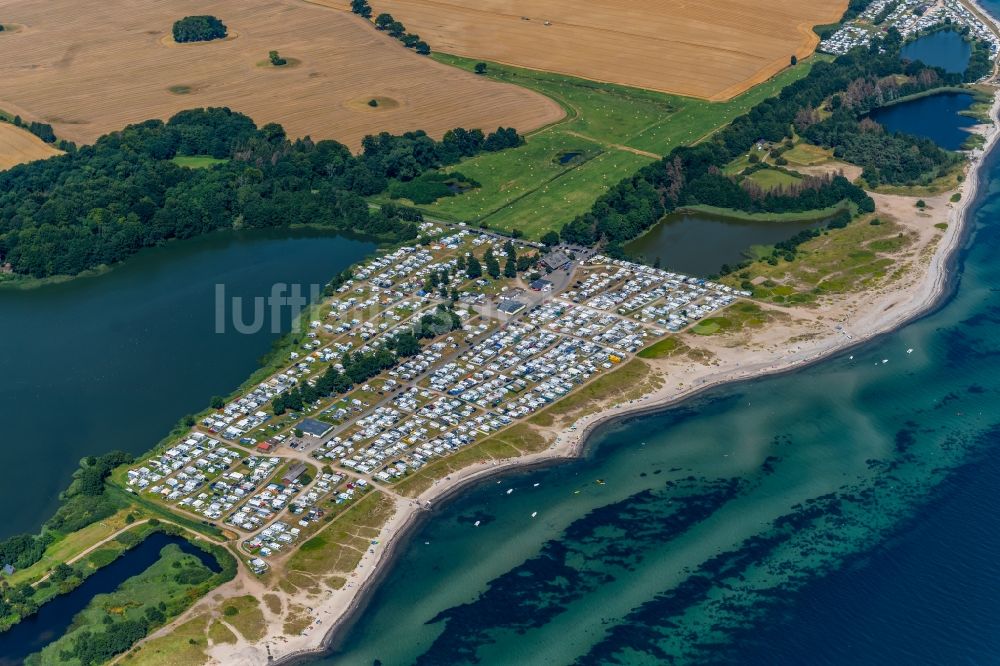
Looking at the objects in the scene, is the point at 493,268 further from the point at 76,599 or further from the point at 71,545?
the point at 76,599

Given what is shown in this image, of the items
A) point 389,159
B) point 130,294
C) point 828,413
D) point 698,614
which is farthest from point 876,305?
point 130,294

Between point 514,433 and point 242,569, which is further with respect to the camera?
point 514,433

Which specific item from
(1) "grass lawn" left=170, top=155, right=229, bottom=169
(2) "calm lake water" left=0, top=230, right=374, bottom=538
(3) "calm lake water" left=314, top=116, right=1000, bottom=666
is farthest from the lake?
(1) "grass lawn" left=170, top=155, right=229, bottom=169

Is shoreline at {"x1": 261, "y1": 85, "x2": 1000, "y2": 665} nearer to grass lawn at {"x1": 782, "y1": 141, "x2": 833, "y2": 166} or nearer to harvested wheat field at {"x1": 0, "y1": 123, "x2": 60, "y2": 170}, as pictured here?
grass lawn at {"x1": 782, "y1": 141, "x2": 833, "y2": 166}

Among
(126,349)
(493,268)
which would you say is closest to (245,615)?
(126,349)

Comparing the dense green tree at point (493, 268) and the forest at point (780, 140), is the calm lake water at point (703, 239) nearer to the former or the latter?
the forest at point (780, 140)

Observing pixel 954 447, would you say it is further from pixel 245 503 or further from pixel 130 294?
pixel 130 294
